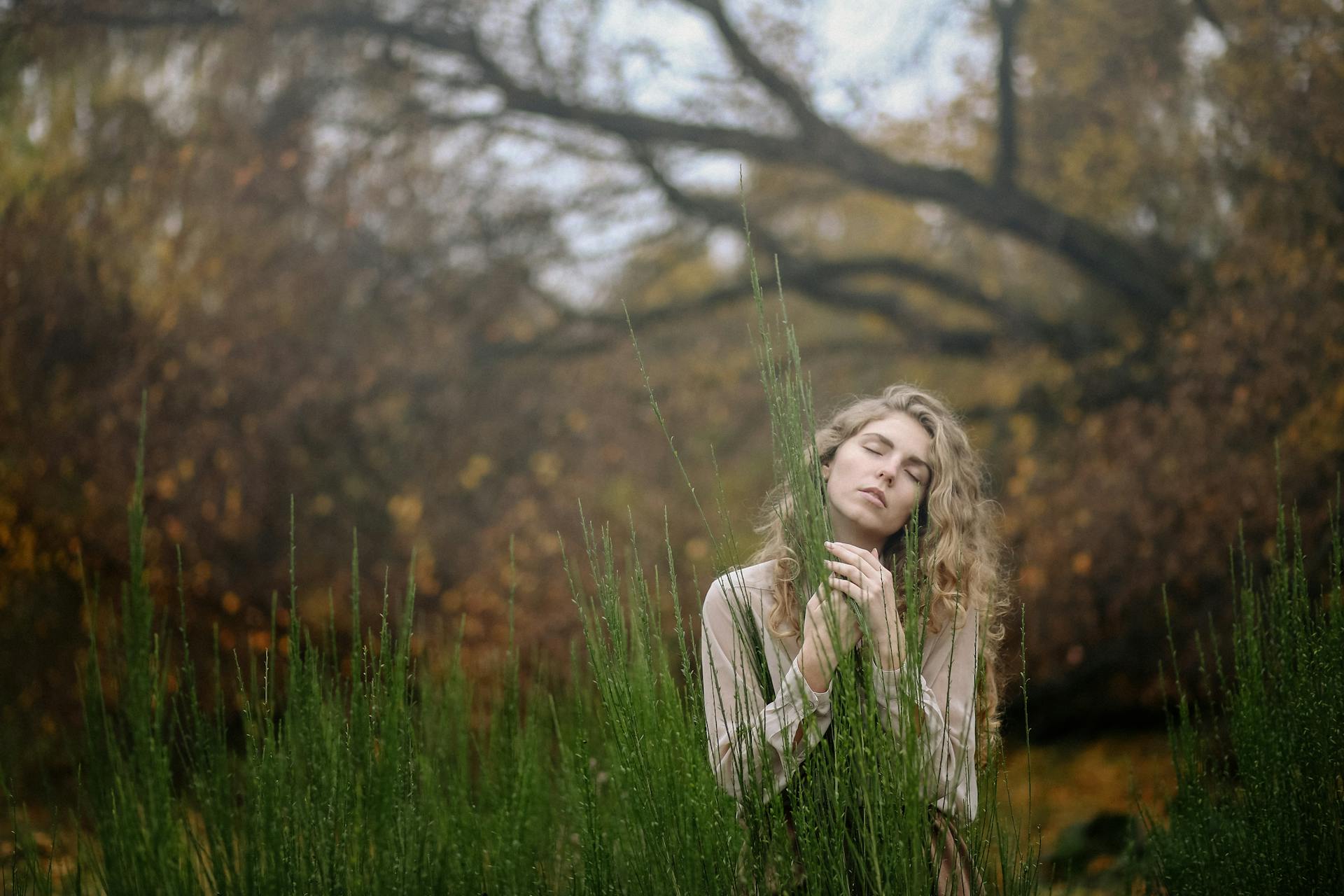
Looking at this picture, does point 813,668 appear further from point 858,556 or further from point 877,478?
point 877,478

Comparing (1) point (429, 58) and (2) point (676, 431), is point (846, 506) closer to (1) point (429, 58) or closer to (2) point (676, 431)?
(2) point (676, 431)

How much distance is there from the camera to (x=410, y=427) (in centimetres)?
626

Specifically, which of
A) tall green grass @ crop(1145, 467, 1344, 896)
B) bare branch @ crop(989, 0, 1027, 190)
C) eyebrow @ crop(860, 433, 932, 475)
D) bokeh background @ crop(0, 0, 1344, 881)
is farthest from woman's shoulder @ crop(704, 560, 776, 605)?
bare branch @ crop(989, 0, 1027, 190)

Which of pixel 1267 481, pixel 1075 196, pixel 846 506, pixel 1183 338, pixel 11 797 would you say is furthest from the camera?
pixel 1075 196

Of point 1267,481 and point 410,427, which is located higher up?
point 410,427

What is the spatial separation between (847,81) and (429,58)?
244 cm

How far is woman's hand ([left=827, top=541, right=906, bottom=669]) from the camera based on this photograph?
1445 millimetres

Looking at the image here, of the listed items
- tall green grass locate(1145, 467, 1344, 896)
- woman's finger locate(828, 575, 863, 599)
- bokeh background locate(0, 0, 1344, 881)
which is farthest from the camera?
bokeh background locate(0, 0, 1344, 881)

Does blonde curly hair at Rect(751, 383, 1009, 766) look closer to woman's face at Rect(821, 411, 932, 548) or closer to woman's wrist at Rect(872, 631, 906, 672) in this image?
woman's face at Rect(821, 411, 932, 548)

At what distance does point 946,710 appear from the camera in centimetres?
145

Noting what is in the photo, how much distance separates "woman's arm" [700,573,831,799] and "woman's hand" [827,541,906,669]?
0.09m

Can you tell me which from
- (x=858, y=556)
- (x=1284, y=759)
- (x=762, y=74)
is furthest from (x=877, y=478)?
(x=762, y=74)

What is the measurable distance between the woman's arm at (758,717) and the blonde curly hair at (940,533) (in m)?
0.22

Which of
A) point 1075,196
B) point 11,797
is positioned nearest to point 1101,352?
point 1075,196
